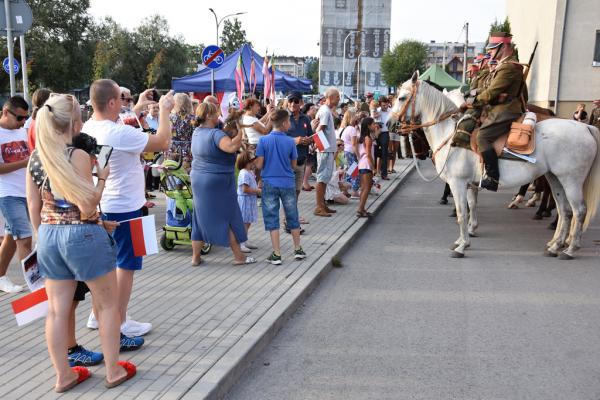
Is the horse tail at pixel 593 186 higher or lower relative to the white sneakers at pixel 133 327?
higher

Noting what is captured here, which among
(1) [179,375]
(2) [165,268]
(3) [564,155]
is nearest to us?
(1) [179,375]

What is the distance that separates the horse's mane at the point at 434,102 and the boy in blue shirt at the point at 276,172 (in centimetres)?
257

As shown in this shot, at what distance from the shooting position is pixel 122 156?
422 centimetres

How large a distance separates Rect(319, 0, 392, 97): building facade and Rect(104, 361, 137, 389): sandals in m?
84.6

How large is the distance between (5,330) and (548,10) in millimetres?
26314

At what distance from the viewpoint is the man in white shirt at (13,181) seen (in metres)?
5.61

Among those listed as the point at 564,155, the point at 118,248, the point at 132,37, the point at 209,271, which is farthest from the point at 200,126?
the point at 132,37

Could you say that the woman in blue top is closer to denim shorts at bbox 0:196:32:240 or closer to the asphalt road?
the asphalt road

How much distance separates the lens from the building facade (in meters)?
87.3

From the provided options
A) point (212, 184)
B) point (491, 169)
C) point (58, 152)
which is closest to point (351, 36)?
point (491, 169)

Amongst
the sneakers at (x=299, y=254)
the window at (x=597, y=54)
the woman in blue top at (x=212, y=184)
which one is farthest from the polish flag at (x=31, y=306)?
the window at (x=597, y=54)

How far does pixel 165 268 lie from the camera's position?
6941 millimetres

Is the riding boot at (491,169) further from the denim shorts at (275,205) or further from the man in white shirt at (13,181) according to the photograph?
the man in white shirt at (13,181)

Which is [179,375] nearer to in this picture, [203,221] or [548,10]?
[203,221]
